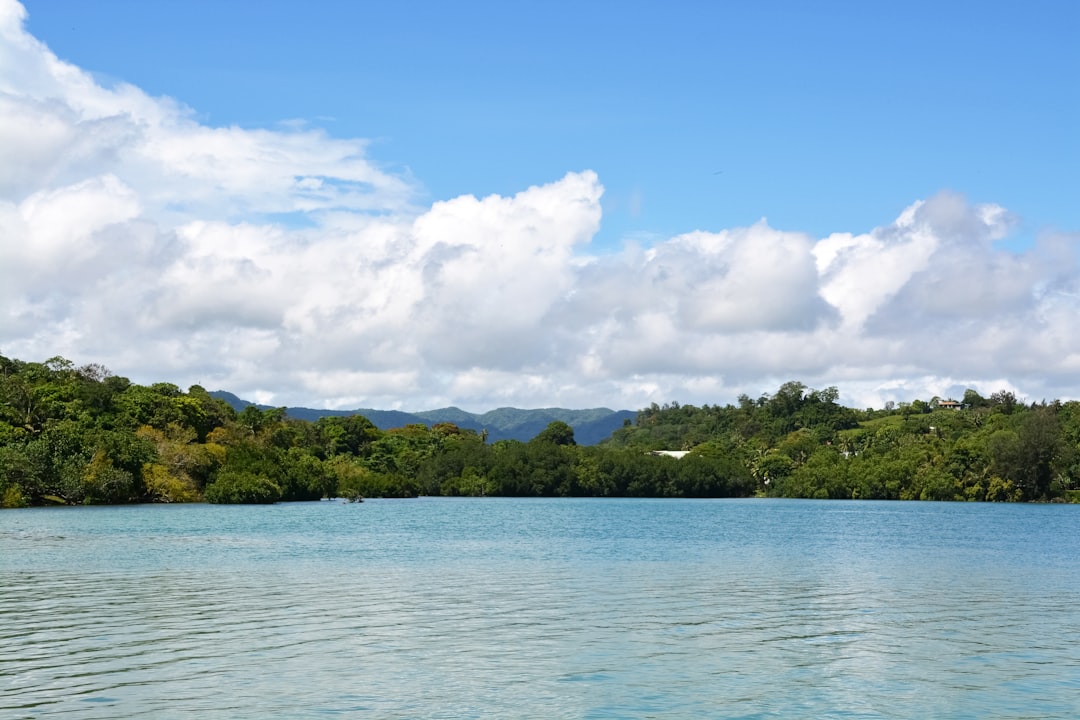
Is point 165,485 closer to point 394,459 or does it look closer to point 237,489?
point 237,489

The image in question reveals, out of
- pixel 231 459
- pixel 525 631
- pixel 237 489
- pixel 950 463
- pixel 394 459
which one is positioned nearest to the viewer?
pixel 525 631

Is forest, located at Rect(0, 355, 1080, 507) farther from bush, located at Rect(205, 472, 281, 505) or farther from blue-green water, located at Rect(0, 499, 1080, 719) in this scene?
blue-green water, located at Rect(0, 499, 1080, 719)

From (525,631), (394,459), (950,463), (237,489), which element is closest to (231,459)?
(237,489)

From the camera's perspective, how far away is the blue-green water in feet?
62.9

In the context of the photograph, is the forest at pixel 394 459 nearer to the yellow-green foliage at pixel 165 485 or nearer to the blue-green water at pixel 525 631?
the yellow-green foliage at pixel 165 485

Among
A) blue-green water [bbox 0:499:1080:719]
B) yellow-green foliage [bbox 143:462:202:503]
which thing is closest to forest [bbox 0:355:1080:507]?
yellow-green foliage [bbox 143:462:202:503]

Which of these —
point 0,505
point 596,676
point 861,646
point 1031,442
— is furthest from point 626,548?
point 1031,442

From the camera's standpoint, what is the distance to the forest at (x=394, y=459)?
96000 mm

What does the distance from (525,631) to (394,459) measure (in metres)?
145

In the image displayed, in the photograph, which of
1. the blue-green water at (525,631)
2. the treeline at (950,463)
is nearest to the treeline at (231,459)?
the treeline at (950,463)

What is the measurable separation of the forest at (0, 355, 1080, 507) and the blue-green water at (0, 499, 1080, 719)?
1654 inches

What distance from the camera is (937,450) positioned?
153m

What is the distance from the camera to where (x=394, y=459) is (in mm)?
169500

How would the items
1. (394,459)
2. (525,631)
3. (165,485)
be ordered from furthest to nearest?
(394,459)
(165,485)
(525,631)
